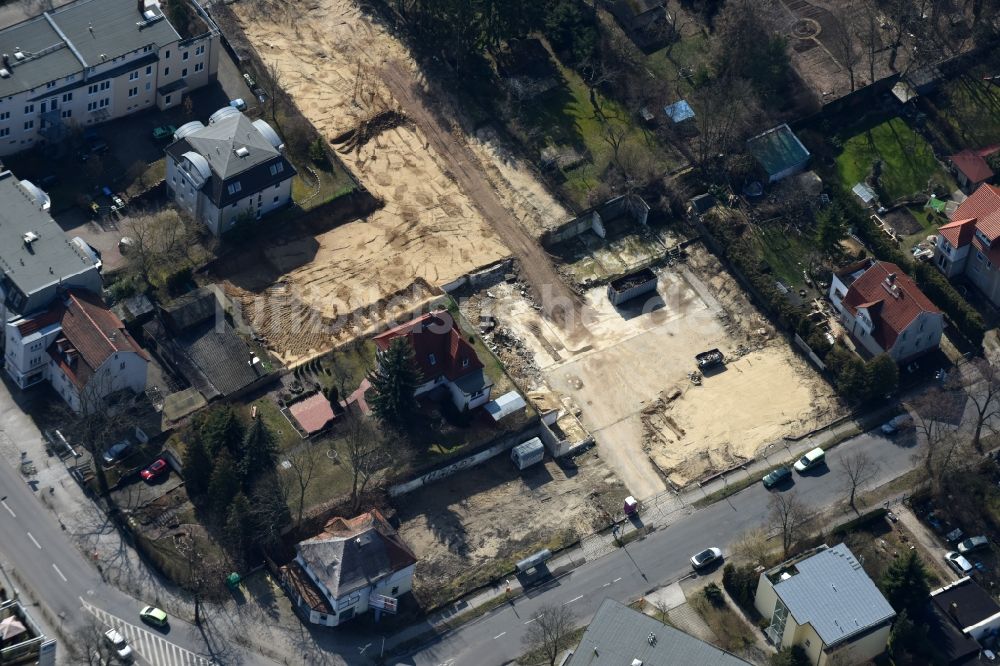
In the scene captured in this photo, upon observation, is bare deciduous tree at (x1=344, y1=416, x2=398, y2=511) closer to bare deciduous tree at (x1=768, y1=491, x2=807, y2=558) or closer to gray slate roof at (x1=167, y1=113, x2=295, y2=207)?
gray slate roof at (x1=167, y1=113, x2=295, y2=207)

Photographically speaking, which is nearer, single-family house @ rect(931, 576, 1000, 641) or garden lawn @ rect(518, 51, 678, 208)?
single-family house @ rect(931, 576, 1000, 641)

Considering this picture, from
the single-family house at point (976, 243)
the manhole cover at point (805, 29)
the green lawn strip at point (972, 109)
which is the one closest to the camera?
the single-family house at point (976, 243)

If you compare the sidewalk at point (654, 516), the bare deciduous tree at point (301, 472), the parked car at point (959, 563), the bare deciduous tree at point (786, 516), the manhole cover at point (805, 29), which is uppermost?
the manhole cover at point (805, 29)

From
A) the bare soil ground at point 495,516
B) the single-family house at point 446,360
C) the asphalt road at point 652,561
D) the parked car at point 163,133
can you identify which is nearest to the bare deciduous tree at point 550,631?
the asphalt road at point 652,561

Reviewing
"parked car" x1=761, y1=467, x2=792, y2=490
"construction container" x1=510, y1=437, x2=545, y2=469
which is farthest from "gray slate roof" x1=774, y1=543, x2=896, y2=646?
"construction container" x1=510, y1=437, x2=545, y2=469

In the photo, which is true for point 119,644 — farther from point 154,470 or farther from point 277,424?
point 277,424

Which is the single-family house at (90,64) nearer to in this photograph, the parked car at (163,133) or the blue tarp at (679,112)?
the parked car at (163,133)

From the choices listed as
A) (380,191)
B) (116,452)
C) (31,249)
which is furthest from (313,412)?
(380,191)
